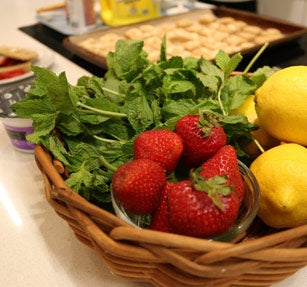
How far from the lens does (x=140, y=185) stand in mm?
407

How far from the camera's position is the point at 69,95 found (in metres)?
0.52

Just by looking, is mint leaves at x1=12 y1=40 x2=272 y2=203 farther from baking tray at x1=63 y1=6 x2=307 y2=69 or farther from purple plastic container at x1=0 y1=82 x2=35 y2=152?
baking tray at x1=63 y1=6 x2=307 y2=69

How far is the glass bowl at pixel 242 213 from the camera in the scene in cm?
41

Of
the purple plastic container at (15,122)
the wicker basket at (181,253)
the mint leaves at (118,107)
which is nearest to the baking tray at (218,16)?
the purple plastic container at (15,122)

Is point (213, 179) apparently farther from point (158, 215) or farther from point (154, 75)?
point (154, 75)

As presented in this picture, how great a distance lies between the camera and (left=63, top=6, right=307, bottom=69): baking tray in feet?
3.47

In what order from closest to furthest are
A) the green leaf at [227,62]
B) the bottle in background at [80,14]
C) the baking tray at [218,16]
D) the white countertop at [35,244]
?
the white countertop at [35,244] → the green leaf at [227,62] → the baking tray at [218,16] → the bottle in background at [80,14]

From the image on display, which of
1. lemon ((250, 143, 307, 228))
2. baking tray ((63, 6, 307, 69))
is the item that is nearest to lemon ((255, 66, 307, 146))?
lemon ((250, 143, 307, 228))

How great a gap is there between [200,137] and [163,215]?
0.32ft

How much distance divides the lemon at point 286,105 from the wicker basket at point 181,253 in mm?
157


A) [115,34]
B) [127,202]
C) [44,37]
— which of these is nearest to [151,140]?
[127,202]

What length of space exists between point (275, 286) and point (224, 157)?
6.8 inches

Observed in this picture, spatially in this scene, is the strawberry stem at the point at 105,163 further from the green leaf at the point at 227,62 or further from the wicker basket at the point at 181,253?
the green leaf at the point at 227,62

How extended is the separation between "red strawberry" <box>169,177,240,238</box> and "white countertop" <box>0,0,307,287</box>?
14 cm
